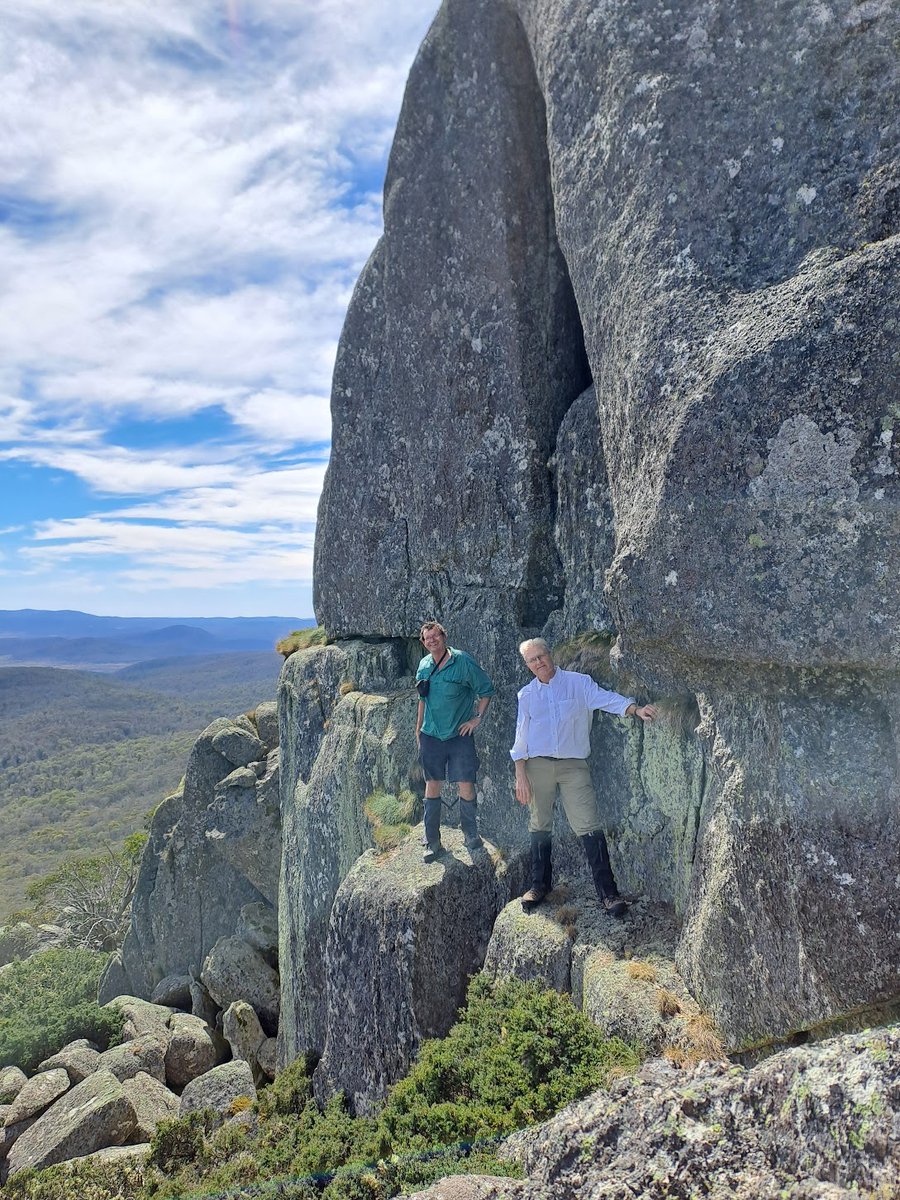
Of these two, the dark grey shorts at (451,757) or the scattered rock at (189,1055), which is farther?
the scattered rock at (189,1055)

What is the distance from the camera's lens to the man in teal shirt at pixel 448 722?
1274 centimetres

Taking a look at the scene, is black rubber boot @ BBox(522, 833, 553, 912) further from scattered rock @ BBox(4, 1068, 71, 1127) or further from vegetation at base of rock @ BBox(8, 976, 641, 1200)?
scattered rock @ BBox(4, 1068, 71, 1127)

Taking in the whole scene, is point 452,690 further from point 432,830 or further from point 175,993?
point 175,993

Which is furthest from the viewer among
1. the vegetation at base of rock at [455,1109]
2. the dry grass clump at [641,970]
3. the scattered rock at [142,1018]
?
the scattered rock at [142,1018]

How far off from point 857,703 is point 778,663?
81 centimetres

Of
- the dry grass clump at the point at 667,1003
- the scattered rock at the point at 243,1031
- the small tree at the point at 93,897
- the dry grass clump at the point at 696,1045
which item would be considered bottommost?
the small tree at the point at 93,897

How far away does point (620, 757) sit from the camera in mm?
11562

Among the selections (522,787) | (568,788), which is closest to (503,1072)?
(522,787)

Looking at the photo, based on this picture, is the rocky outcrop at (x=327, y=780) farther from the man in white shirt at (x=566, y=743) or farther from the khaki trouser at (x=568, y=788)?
the man in white shirt at (x=566, y=743)

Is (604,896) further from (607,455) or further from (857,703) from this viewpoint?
(607,455)

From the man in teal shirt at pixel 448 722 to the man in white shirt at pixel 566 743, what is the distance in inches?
78.7

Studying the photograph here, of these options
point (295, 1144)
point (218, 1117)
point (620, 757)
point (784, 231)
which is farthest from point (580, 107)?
point (218, 1117)

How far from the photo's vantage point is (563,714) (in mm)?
10594

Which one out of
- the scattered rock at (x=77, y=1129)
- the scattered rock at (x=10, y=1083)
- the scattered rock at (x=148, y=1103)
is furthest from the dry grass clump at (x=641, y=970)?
the scattered rock at (x=10, y=1083)
